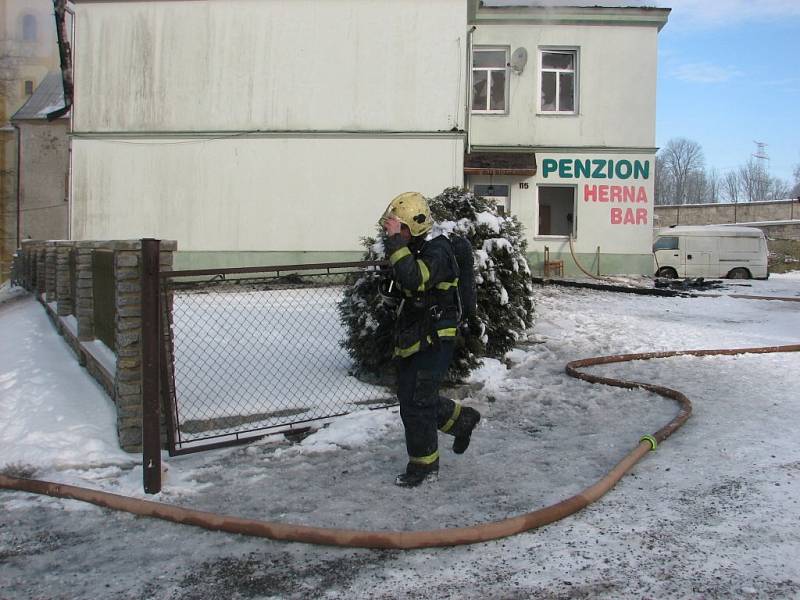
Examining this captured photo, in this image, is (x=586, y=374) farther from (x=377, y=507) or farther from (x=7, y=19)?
(x=7, y=19)

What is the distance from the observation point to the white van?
2097 centimetres

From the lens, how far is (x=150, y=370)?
4234mm

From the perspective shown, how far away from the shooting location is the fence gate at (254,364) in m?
5.18

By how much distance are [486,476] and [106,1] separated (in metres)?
17.9

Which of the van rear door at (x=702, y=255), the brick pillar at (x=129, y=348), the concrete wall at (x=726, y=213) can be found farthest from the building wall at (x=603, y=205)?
the concrete wall at (x=726, y=213)

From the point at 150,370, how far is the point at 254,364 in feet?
9.72

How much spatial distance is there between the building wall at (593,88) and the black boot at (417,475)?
53.8ft

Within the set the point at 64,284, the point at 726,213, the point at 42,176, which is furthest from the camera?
the point at 726,213

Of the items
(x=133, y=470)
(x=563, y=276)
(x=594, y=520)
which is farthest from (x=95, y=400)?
(x=563, y=276)

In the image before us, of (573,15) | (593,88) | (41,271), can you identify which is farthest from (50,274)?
(573,15)

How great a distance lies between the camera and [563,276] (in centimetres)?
1917

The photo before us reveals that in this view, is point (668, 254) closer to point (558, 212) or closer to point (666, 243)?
point (666, 243)

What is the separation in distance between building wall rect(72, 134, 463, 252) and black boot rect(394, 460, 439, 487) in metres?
13.0

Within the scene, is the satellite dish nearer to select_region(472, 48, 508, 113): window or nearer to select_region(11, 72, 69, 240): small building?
select_region(472, 48, 508, 113): window
